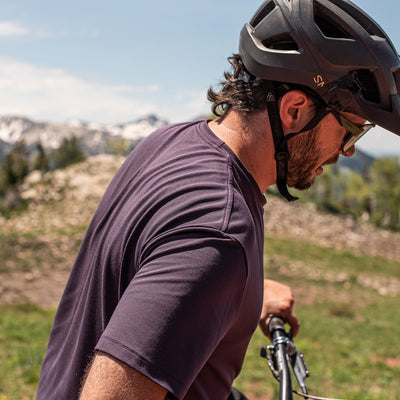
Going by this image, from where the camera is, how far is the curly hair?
5.83 ft

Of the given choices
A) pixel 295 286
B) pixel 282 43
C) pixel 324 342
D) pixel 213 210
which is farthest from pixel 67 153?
pixel 213 210

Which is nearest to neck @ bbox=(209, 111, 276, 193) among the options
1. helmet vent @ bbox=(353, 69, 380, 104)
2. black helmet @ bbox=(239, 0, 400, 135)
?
black helmet @ bbox=(239, 0, 400, 135)

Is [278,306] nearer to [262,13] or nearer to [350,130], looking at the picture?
[350,130]

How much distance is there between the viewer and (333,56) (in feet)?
5.95

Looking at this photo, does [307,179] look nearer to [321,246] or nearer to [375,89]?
[375,89]

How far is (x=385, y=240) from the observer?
1826 inches

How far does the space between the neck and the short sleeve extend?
509 mm

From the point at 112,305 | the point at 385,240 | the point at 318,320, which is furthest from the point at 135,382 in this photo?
the point at 385,240

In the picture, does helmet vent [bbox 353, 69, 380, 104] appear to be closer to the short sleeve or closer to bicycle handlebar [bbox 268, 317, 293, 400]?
the short sleeve

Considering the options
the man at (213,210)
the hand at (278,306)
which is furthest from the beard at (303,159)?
the hand at (278,306)

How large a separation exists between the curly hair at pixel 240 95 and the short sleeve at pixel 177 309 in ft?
2.39

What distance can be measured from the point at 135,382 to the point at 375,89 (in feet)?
5.10

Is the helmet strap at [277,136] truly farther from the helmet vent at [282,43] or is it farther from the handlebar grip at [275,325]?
the handlebar grip at [275,325]

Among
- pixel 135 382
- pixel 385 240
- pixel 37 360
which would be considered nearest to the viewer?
pixel 135 382
